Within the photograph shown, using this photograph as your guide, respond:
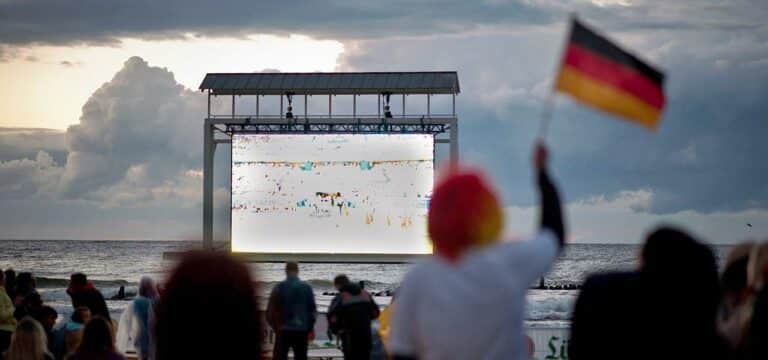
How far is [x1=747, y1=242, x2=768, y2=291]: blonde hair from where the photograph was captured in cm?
533

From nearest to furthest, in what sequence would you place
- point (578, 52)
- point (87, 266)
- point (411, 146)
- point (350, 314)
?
point (578, 52) → point (350, 314) → point (411, 146) → point (87, 266)

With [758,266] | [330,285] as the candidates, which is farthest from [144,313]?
[330,285]

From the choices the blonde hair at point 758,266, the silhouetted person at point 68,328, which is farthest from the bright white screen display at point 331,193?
the blonde hair at point 758,266

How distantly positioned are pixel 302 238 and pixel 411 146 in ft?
9.25

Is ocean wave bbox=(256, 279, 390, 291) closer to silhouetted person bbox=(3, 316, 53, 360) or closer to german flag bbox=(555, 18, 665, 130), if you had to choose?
silhouetted person bbox=(3, 316, 53, 360)

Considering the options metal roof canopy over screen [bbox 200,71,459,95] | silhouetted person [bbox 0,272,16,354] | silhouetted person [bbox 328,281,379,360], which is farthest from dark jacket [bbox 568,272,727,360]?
metal roof canopy over screen [bbox 200,71,459,95]

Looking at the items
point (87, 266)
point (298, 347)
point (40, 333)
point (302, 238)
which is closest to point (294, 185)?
point (302, 238)

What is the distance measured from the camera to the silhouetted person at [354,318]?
14945 mm

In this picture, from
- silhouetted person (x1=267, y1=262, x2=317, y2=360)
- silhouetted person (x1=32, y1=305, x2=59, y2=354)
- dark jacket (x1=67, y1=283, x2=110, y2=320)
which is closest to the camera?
silhouetted person (x1=32, y1=305, x2=59, y2=354)

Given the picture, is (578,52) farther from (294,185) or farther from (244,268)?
(294,185)

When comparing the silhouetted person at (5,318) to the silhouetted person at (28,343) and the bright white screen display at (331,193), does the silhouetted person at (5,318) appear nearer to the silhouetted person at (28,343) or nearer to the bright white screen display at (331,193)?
the silhouetted person at (28,343)

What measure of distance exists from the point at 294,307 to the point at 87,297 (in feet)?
11.6

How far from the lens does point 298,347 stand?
15.3 meters

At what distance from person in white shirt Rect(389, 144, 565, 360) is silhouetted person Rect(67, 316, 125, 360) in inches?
133
